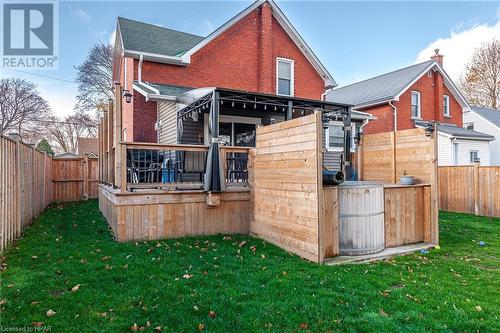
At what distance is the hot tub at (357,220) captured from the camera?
16.7 ft

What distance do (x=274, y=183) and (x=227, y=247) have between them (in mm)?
1421

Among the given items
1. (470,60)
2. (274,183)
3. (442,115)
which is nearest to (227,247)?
(274,183)

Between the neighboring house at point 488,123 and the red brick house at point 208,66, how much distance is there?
593 inches

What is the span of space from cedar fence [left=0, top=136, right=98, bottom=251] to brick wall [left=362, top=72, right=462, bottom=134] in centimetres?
1528

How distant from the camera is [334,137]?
1467 centimetres

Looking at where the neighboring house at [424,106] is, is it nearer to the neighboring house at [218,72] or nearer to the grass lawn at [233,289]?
the neighboring house at [218,72]

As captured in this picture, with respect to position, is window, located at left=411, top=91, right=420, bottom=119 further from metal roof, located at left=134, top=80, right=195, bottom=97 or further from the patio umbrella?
the patio umbrella

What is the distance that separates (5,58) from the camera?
946cm

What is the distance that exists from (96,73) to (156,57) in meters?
20.0

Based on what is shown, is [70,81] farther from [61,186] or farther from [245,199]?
[245,199]

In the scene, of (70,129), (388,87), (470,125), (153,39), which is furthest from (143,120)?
(70,129)

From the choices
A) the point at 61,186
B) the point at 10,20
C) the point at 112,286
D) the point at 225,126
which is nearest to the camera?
the point at 112,286

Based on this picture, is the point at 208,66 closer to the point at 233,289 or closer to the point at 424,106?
the point at 233,289

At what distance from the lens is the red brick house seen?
33.9 feet
